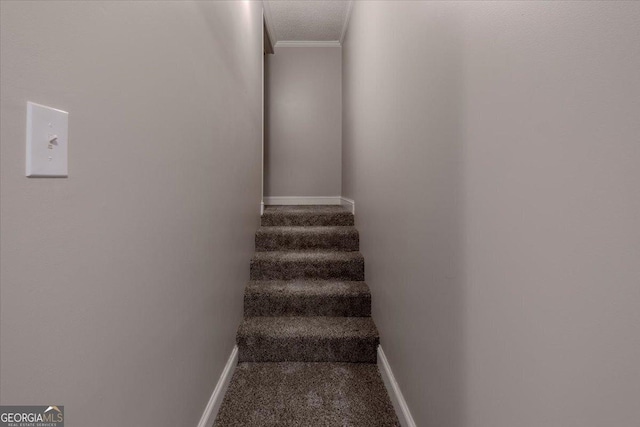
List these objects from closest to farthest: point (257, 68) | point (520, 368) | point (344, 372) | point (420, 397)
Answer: point (520, 368) → point (420, 397) → point (344, 372) → point (257, 68)

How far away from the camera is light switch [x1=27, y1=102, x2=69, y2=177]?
21.1 inches

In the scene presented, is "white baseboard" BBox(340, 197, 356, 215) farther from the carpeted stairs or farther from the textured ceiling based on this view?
the textured ceiling

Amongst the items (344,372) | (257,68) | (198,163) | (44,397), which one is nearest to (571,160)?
(44,397)

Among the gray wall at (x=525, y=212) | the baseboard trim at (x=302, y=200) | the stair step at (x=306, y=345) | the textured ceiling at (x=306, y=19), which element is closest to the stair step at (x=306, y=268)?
the stair step at (x=306, y=345)

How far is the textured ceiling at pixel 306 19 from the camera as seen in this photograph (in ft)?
10.9

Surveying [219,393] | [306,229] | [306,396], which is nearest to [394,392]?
[306,396]

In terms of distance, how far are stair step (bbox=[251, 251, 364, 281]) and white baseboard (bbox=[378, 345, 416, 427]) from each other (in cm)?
73

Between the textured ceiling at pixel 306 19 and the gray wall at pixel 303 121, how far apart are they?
0.24 meters

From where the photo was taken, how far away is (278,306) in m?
2.41

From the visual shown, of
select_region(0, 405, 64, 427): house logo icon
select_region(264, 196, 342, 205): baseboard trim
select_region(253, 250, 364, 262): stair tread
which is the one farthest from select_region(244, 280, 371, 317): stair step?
select_region(264, 196, 342, 205): baseboard trim

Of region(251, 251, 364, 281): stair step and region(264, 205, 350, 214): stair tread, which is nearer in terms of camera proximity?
region(251, 251, 364, 281): stair step

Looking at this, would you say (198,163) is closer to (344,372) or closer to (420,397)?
(420,397)

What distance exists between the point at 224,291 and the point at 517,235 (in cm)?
149

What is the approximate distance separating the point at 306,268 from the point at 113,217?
2012 mm
